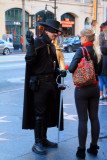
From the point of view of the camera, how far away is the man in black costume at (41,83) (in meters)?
4.70

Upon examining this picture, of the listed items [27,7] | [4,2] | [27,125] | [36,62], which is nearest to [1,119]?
[27,125]

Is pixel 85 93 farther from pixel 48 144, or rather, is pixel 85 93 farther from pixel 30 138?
pixel 30 138

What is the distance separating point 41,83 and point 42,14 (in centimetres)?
4276

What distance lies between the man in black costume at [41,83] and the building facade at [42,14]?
1188 inches

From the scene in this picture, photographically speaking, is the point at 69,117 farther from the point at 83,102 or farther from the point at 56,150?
the point at 83,102

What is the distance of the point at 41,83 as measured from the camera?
4730mm

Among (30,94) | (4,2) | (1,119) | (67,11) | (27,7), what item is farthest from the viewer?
(67,11)

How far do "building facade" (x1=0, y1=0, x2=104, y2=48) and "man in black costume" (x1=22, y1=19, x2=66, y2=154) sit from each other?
30173mm

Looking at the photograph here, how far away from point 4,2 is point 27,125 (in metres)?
37.3

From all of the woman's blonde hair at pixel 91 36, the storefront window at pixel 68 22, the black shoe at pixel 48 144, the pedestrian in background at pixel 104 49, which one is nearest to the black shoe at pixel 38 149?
the black shoe at pixel 48 144

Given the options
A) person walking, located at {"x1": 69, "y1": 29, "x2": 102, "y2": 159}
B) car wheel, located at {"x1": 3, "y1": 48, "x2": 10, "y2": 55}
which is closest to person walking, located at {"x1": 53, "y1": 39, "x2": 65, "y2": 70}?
person walking, located at {"x1": 69, "y1": 29, "x2": 102, "y2": 159}

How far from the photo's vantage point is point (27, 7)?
43.5m

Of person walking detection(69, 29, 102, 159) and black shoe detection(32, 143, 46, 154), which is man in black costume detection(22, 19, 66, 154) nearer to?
black shoe detection(32, 143, 46, 154)

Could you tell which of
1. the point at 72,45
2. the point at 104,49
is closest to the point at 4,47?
the point at 72,45
